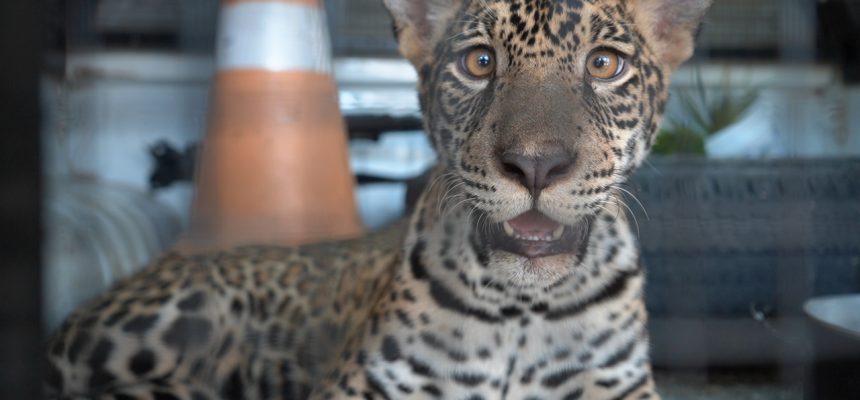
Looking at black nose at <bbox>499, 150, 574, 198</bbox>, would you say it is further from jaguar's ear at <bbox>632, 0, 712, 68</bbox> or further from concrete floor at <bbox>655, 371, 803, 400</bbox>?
concrete floor at <bbox>655, 371, 803, 400</bbox>

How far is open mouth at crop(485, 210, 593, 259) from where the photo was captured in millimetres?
1710

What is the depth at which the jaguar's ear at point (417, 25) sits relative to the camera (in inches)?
77.4

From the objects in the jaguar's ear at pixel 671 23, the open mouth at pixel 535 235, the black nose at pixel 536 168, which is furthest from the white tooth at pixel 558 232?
the jaguar's ear at pixel 671 23

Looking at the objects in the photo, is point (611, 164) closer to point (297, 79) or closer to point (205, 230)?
point (297, 79)

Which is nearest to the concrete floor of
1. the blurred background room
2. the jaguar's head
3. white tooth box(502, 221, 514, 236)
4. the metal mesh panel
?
the blurred background room

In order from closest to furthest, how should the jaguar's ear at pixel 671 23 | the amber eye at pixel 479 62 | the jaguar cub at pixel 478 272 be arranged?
the jaguar cub at pixel 478 272
the amber eye at pixel 479 62
the jaguar's ear at pixel 671 23

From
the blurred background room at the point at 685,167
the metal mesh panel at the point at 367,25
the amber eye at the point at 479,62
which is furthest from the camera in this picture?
the metal mesh panel at the point at 367,25

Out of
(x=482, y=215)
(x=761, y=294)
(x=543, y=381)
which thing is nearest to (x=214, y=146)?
(x=482, y=215)

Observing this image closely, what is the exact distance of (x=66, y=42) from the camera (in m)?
1.30

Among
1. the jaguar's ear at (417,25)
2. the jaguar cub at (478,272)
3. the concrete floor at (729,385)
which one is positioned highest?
the jaguar's ear at (417,25)

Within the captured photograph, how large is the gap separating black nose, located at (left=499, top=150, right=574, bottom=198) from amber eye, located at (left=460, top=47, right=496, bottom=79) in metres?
0.28

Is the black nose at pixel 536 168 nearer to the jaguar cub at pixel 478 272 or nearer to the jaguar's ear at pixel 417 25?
the jaguar cub at pixel 478 272

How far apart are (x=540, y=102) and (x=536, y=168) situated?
16cm

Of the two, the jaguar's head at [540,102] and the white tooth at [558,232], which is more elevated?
the jaguar's head at [540,102]
